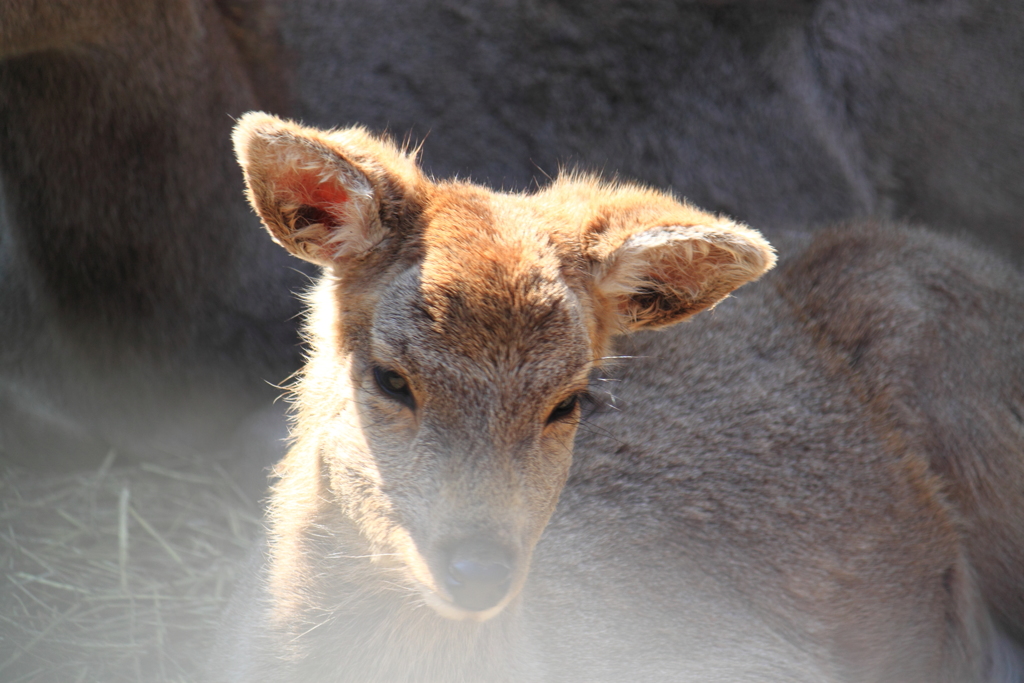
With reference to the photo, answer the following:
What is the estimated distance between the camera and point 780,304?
3.90 m

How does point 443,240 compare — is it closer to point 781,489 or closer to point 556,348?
point 556,348

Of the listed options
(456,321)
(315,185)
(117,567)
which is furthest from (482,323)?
(117,567)

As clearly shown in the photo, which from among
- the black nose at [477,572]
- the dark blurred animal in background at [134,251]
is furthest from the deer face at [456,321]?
the dark blurred animal in background at [134,251]

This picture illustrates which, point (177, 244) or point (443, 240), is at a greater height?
point (177, 244)

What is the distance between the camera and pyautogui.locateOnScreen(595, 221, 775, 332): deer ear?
256 centimetres

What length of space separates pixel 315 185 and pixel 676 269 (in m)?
0.95

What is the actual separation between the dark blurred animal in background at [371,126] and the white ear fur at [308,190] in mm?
1936

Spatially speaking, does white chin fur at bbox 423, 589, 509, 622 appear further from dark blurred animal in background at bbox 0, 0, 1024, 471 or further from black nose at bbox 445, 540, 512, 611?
dark blurred animal in background at bbox 0, 0, 1024, 471

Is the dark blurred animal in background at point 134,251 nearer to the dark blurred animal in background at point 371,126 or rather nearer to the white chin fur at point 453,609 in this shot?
the dark blurred animal in background at point 371,126

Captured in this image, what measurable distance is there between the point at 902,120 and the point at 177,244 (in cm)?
367

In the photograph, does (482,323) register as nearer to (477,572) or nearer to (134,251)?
(477,572)

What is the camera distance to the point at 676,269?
272 centimetres

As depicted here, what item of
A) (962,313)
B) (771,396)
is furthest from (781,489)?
(962,313)

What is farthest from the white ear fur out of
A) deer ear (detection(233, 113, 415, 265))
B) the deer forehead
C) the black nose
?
the black nose
